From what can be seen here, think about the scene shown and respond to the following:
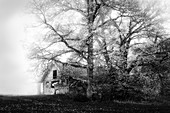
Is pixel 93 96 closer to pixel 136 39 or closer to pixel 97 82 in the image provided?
pixel 97 82

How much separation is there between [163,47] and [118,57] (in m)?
6.89

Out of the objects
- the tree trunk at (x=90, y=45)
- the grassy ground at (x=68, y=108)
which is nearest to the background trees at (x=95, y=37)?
the tree trunk at (x=90, y=45)

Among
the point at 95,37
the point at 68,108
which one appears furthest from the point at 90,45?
the point at 68,108

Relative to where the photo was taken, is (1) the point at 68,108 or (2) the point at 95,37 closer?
(1) the point at 68,108

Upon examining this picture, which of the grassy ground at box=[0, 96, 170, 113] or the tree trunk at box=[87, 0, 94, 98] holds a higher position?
the tree trunk at box=[87, 0, 94, 98]

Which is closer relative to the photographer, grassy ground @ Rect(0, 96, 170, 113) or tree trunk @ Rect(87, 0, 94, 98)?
grassy ground @ Rect(0, 96, 170, 113)

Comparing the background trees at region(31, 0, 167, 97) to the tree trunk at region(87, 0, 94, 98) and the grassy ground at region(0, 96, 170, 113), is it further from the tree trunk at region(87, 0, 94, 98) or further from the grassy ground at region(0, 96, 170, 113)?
the grassy ground at region(0, 96, 170, 113)

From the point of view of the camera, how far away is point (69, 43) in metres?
27.7

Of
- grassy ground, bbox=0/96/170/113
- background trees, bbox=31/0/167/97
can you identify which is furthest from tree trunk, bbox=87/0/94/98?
grassy ground, bbox=0/96/170/113

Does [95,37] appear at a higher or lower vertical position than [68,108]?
higher

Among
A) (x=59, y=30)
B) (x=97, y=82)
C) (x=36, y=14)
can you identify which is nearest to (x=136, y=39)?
(x=97, y=82)

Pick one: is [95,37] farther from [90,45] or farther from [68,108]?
[68,108]

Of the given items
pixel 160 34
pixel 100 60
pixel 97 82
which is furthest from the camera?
pixel 160 34

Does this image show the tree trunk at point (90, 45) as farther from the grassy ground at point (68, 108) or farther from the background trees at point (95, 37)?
the grassy ground at point (68, 108)
